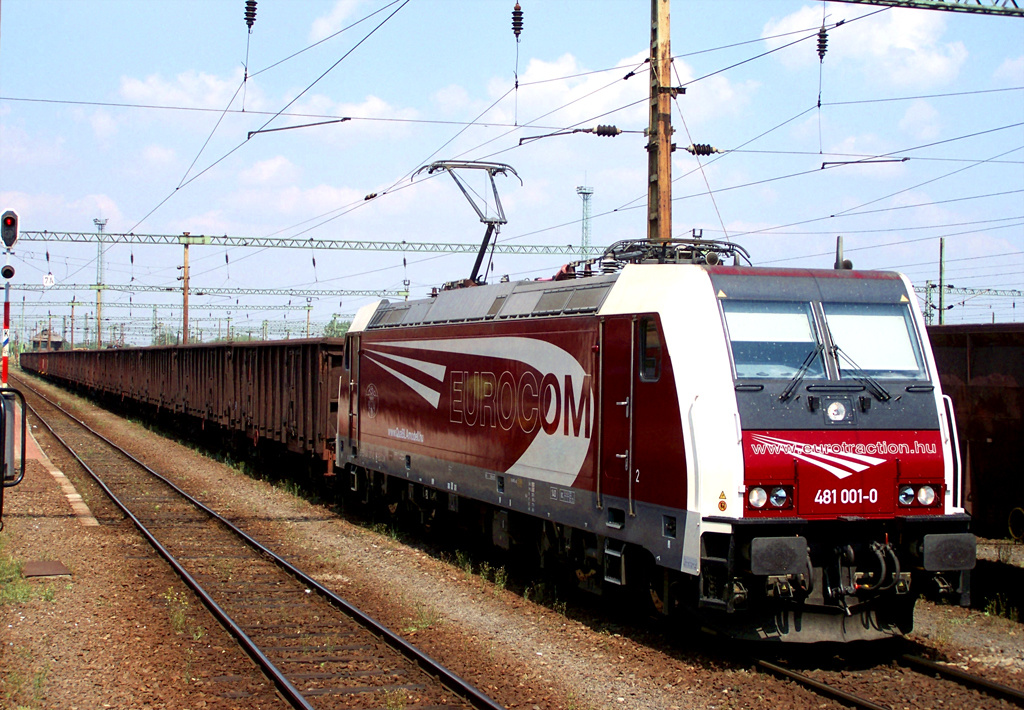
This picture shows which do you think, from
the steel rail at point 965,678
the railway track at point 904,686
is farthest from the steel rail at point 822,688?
the steel rail at point 965,678

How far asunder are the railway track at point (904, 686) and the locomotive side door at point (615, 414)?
71.3 inches

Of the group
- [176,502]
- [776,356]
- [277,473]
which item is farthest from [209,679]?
[277,473]

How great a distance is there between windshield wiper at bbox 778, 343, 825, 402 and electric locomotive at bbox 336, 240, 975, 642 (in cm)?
1

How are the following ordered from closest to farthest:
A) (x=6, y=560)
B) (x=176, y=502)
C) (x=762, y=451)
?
(x=762, y=451), (x=6, y=560), (x=176, y=502)

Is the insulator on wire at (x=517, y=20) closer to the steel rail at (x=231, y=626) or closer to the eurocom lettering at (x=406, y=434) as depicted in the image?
the eurocom lettering at (x=406, y=434)

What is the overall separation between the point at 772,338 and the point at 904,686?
2.78m

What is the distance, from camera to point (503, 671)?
8.13m

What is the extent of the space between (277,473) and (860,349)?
55.1 ft

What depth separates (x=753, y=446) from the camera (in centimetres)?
773

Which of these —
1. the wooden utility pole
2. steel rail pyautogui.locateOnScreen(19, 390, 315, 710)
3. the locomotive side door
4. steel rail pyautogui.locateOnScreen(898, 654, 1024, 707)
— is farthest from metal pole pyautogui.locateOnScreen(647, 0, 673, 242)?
steel rail pyautogui.locateOnScreen(19, 390, 315, 710)

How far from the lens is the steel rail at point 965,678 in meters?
7.14

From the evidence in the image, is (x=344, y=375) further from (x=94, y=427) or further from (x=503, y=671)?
(x=94, y=427)

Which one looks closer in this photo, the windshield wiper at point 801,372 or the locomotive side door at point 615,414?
the windshield wiper at point 801,372

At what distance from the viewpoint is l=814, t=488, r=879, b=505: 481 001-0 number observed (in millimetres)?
7816
